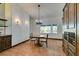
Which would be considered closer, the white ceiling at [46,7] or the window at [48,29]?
the white ceiling at [46,7]

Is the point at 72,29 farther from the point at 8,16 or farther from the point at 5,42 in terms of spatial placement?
the point at 8,16

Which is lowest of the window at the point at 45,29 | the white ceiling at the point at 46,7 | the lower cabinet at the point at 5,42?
the lower cabinet at the point at 5,42

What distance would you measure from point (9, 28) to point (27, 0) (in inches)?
256

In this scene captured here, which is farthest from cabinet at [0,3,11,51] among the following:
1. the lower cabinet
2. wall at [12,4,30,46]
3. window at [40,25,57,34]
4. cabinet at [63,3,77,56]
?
window at [40,25,57,34]

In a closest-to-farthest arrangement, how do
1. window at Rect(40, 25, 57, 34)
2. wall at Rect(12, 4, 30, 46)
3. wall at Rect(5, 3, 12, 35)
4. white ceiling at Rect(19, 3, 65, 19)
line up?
wall at Rect(5, 3, 12, 35)
white ceiling at Rect(19, 3, 65, 19)
wall at Rect(12, 4, 30, 46)
window at Rect(40, 25, 57, 34)

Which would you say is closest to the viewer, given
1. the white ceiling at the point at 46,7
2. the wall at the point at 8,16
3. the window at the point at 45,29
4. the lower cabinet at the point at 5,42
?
the lower cabinet at the point at 5,42

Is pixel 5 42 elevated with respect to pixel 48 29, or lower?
lower

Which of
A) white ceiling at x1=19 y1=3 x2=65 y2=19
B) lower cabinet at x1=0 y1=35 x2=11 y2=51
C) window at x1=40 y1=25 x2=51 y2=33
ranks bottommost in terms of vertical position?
lower cabinet at x1=0 y1=35 x2=11 y2=51

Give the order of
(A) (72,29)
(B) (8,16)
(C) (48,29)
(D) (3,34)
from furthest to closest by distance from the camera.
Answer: (C) (48,29), (B) (8,16), (D) (3,34), (A) (72,29)

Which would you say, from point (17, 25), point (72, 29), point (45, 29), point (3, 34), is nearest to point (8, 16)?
point (3, 34)

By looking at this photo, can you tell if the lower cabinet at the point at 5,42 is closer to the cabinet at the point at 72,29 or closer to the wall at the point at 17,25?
the wall at the point at 17,25

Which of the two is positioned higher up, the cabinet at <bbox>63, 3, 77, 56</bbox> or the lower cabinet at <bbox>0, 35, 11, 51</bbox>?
the cabinet at <bbox>63, 3, 77, 56</bbox>

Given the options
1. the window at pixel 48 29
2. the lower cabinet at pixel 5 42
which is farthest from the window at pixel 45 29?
the lower cabinet at pixel 5 42

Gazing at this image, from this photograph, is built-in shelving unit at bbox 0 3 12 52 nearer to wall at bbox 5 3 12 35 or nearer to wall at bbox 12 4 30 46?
wall at bbox 5 3 12 35
